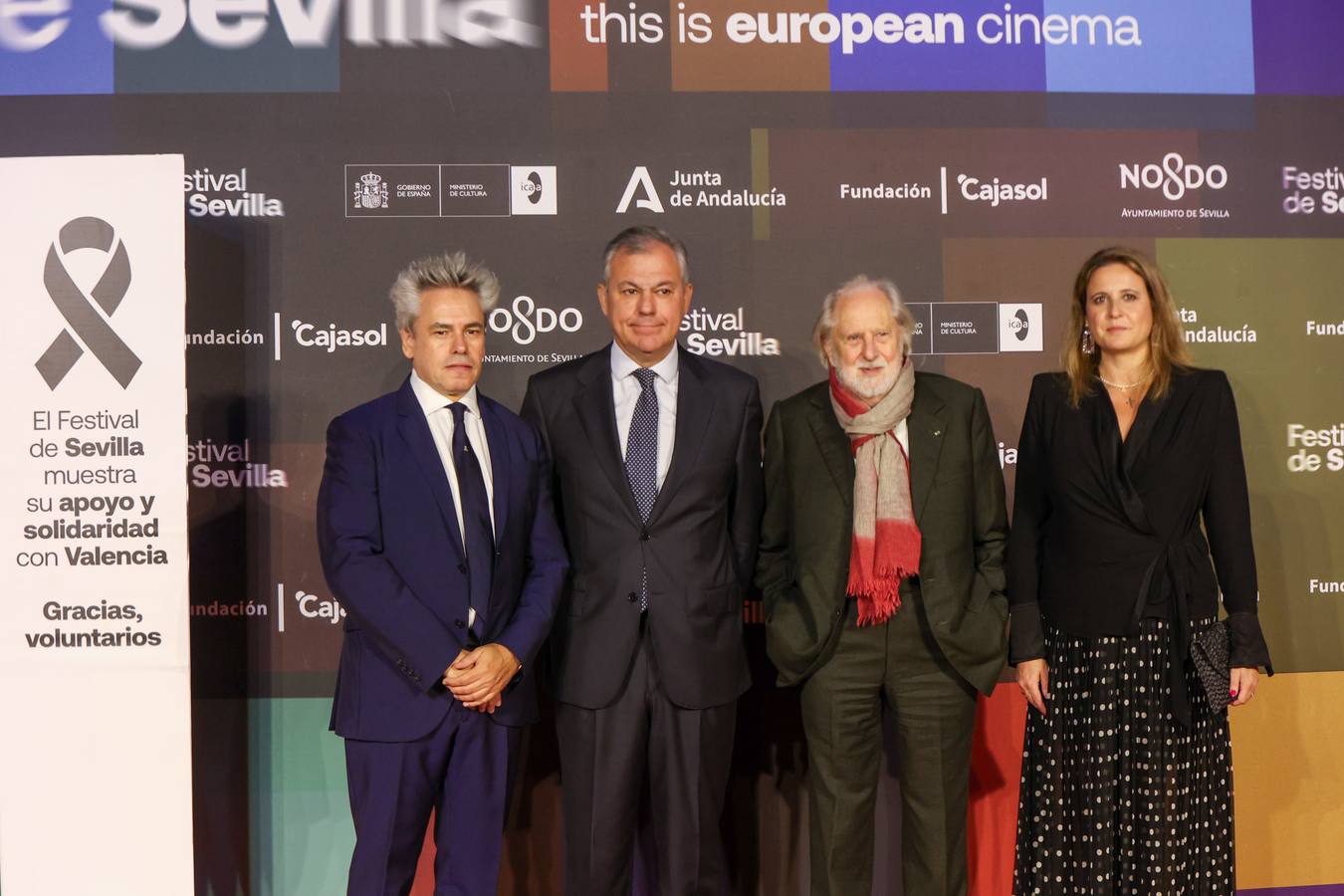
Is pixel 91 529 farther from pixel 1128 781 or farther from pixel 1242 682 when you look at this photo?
pixel 1242 682

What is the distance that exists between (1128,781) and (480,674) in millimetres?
1650

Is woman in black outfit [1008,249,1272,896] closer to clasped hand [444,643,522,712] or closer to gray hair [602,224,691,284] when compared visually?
gray hair [602,224,691,284]

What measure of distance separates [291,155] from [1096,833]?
313 centimetres

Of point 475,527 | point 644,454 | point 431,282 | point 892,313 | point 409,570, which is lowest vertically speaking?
point 409,570

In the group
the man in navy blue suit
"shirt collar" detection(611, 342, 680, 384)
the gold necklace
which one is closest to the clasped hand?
the man in navy blue suit

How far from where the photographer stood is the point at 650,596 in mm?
2811

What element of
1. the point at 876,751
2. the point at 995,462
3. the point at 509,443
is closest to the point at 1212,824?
the point at 876,751

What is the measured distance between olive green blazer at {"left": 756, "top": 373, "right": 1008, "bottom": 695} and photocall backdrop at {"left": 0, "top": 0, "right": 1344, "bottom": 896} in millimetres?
761

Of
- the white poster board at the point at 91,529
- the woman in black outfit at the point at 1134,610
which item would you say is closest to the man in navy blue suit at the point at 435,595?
the white poster board at the point at 91,529

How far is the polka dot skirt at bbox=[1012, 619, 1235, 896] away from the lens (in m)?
2.77

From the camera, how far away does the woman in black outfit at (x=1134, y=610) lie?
277 centimetres

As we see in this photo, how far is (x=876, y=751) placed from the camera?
2875 millimetres

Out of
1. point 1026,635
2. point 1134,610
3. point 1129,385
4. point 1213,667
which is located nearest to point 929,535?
point 1026,635

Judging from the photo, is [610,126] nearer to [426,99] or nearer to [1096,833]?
[426,99]
